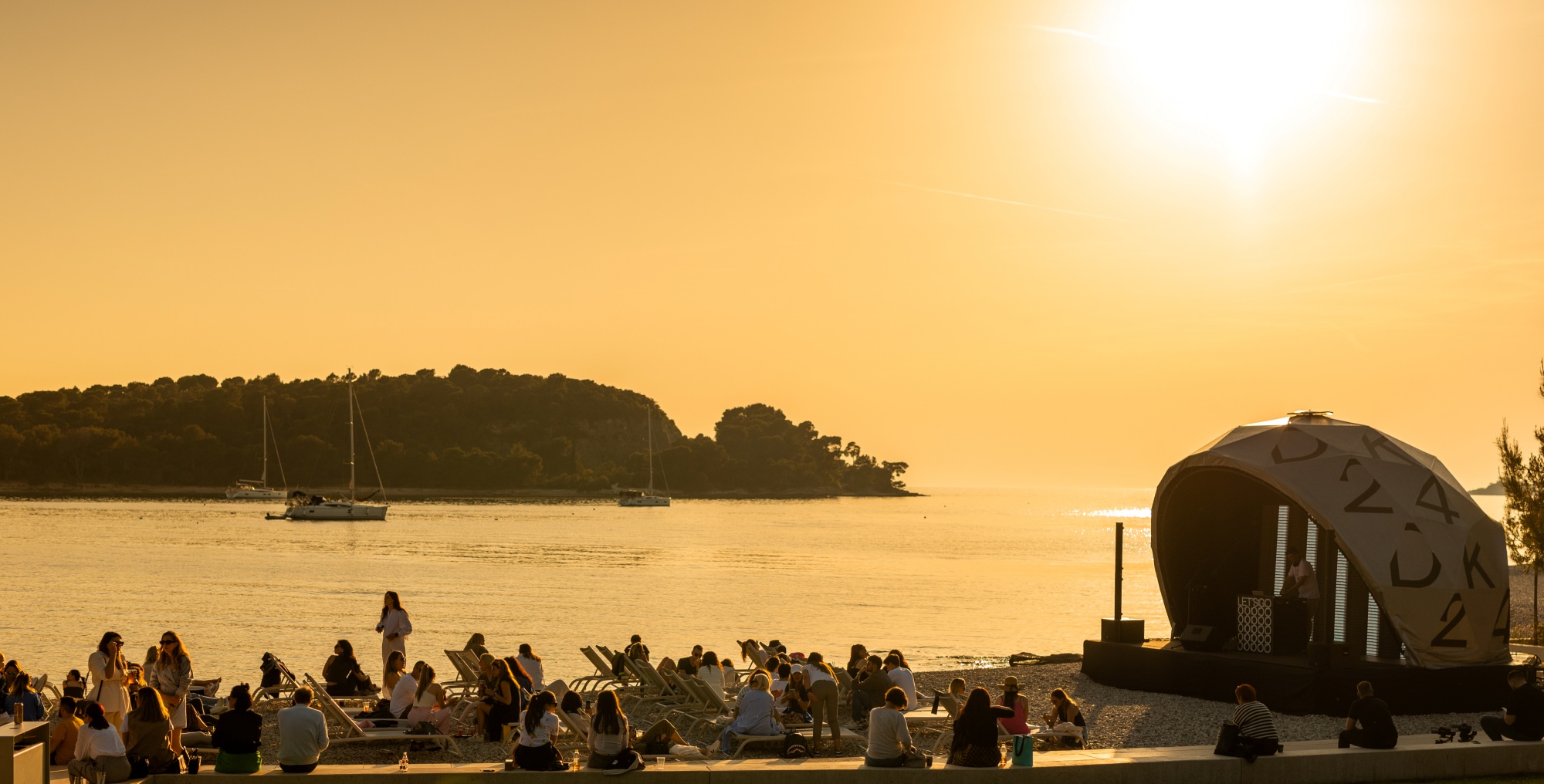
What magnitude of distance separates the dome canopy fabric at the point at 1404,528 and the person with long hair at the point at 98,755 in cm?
1281

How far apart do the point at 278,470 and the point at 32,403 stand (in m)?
33.8

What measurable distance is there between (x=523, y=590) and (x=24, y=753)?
4063cm

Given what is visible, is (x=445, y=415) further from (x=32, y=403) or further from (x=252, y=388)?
(x=32, y=403)

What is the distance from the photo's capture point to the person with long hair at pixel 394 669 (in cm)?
1367

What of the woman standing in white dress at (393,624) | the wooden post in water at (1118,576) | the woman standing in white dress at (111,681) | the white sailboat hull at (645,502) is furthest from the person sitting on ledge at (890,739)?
the white sailboat hull at (645,502)

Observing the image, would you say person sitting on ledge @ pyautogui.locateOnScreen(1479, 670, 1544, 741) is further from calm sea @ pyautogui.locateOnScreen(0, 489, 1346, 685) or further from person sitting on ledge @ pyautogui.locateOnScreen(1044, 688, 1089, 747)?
calm sea @ pyautogui.locateOnScreen(0, 489, 1346, 685)

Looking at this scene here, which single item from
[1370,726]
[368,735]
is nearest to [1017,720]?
[1370,726]

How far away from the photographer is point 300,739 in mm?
9891

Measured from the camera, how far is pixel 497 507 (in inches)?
5979

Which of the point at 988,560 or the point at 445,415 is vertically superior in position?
the point at 445,415

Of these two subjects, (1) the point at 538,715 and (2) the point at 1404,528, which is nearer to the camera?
(1) the point at 538,715

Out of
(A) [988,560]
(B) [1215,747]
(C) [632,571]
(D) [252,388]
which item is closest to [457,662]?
(B) [1215,747]

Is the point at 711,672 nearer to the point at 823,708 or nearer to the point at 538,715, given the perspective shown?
the point at 823,708

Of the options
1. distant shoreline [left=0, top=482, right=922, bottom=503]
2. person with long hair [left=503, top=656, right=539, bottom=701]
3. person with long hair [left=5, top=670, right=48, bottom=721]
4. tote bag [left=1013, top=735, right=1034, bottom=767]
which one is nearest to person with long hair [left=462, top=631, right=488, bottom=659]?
person with long hair [left=503, top=656, right=539, bottom=701]
